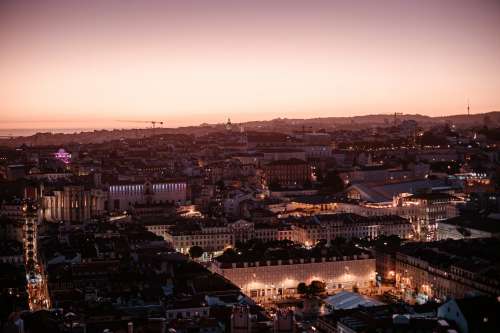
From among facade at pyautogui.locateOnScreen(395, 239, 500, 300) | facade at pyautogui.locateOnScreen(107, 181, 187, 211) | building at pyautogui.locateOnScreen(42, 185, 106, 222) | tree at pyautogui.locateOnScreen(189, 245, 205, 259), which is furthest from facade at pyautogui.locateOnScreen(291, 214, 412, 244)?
facade at pyautogui.locateOnScreen(107, 181, 187, 211)

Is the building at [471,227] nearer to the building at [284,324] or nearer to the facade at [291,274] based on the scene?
the facade at [291,274]

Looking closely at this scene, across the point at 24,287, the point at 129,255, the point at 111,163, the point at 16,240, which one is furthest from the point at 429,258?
the point at 111,163

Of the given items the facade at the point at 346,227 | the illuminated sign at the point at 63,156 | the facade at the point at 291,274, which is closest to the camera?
the facade at the point at 291,274

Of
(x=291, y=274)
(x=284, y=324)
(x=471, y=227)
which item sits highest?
(x=284, y=324)

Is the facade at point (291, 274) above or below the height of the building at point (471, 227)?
below

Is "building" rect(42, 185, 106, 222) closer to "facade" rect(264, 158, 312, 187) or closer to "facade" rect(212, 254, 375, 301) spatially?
"facade" rect(264, 158, 312, 187)

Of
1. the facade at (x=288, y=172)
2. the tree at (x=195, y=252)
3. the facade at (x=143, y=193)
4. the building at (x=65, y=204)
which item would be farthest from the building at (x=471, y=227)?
the facade at (x=288, y=172)

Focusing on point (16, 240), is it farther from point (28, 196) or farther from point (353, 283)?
point (353, 283)

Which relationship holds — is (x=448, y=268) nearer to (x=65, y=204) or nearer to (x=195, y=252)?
(x=195, y=252)

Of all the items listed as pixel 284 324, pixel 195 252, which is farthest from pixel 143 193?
pixel 284 324
